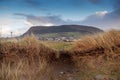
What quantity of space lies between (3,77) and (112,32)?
6.88 meters

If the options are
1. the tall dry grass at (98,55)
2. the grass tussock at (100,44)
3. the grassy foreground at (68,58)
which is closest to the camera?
the grassy foreground at (68,58)

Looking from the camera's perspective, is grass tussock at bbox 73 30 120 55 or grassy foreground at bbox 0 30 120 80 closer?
grassy foreground at bbox 0 30 120 80

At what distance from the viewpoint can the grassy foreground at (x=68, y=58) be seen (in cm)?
1022

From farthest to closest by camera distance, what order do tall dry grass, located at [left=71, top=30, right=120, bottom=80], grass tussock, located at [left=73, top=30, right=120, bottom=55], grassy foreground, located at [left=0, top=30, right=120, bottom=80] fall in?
grass tussock, located at [left=73, top=30, right=120, bottom=55] < tall dry grass, located at [left=71, top=30, right=120, bottom=80] < grassy foreground, located at [left=0, top=30, right=120, bottom=80]

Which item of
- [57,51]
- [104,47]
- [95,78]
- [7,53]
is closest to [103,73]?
[95,78]

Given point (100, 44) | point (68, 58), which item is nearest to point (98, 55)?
point (100, 44)

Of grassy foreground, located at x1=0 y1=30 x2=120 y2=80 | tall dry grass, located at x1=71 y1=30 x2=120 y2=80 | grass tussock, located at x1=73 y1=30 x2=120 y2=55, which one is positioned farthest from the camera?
grass tussock, located at x1=73 y1=30 x2=120 y2=55

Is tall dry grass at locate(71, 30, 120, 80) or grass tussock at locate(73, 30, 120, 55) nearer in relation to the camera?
tall dry grass at locate(71, 30, 120, 80)

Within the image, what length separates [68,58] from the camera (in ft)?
41.8

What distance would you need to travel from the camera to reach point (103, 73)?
1035 centimetres

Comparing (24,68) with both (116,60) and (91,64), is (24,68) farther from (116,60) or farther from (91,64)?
(116,60)

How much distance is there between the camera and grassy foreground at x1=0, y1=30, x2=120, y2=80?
10.2 meters

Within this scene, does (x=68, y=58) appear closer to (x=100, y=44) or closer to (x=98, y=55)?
(x=98, y=55)

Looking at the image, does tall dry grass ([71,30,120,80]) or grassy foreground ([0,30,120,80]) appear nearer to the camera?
grassy foreground ([0,30,120,80])
